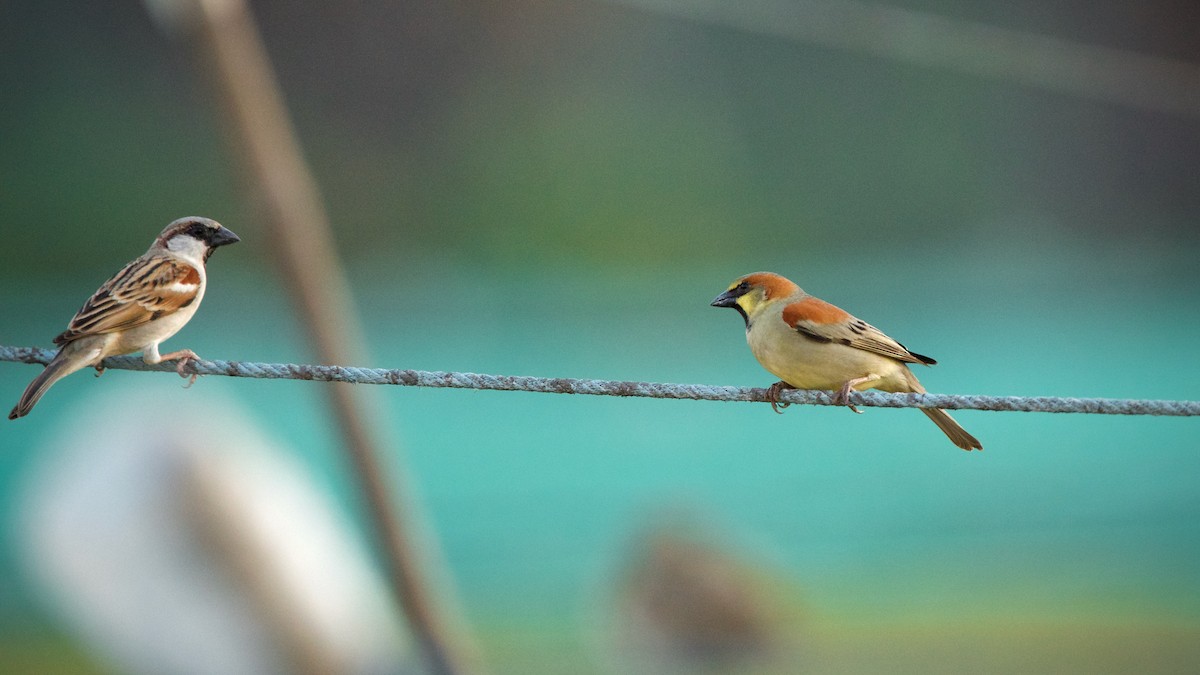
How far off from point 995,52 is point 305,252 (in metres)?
1.97

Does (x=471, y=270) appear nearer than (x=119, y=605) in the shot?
No

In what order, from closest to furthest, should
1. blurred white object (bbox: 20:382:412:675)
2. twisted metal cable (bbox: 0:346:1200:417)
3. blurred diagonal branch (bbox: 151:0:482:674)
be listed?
twisted metal cable (bbox: 0:346:1200:417), blurred diagonal branch (bbox: 151:0:482:674), blurred white object (bbox: 20:382:412:675)

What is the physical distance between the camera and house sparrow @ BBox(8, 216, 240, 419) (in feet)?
3.59

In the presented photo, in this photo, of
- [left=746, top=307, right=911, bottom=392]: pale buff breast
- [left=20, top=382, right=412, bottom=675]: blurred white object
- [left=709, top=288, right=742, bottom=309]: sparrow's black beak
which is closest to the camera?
[left=746, top=307, right=911, bottom=392]: pale buff breast

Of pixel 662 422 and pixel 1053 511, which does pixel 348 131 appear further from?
pixel 1053 511

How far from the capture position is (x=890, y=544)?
8.91 feet

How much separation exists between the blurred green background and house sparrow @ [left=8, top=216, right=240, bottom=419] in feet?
4.72

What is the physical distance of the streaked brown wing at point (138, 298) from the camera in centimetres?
111

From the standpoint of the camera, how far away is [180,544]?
256cm

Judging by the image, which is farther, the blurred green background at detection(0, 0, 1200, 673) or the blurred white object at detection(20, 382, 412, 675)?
the blurred green background at detection(0, 0, 1200, 673)

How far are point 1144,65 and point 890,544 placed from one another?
5.07 feet

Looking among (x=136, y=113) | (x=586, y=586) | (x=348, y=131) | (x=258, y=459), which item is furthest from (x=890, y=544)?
(x=136, y=113)

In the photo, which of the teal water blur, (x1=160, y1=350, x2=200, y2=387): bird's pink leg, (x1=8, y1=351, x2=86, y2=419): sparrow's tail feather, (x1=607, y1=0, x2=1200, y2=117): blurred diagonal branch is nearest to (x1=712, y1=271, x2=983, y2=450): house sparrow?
(x1=160, y1=350, x2=200, y2=387): bird's pink leg

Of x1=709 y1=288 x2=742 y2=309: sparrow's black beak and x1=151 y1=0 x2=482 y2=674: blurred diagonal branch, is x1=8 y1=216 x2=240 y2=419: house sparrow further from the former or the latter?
x1=151 y1=0 x2=482 y2=674: blurred diagonal branch
